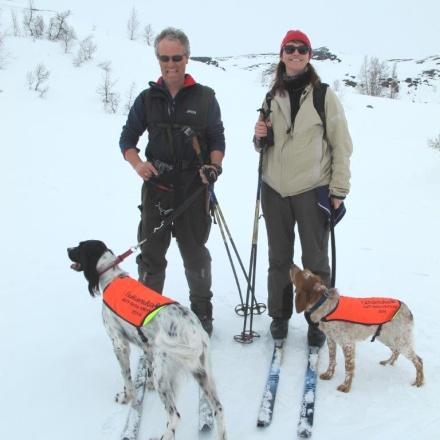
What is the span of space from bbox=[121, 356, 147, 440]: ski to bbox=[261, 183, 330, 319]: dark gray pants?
128 cm

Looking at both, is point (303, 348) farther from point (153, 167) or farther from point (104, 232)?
point (104, 232)

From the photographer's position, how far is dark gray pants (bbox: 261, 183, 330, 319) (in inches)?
142

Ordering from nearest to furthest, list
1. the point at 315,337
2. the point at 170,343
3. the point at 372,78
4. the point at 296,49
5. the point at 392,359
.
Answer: the point at 170,343
the point at 296,49
the point at 392,359
the point at 315,337
the point at 372,78

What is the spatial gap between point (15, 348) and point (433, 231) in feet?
22.1

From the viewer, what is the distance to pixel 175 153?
3.52 metres

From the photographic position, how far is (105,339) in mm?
4137

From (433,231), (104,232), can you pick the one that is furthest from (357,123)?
(104,232)

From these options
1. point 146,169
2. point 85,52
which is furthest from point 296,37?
point 85,52

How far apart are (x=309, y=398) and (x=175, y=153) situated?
212 cm

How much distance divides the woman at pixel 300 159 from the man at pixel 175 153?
49 cm

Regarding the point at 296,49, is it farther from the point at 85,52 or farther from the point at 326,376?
the point at 85,52

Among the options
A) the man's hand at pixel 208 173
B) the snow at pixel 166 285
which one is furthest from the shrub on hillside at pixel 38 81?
the man's hand at pixel 208 173

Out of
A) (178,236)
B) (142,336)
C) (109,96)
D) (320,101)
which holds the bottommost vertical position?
(142,336)

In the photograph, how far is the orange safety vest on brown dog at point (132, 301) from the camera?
9.09ft
